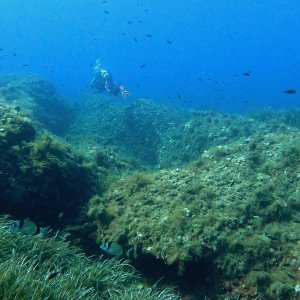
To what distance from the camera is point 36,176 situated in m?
8.16

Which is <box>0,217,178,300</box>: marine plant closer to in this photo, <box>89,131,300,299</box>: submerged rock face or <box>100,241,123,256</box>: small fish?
<box>100,241,123,256</box>: small fish

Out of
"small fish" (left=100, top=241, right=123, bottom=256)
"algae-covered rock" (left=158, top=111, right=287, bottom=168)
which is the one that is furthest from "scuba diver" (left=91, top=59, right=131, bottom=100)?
"small fish" (left=100, top=241, right=123, bottom=256)

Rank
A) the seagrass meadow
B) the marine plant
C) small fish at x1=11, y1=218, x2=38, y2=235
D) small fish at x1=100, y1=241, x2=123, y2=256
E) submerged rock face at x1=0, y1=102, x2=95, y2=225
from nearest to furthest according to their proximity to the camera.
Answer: the marine plant → the seagrass meadow → small fish at x1=11, y1=218, x2=38, y2=235 → small fish at x1=100, y1=241, x2=123, y2=256 → submerged rock face at x1=0, y1=102, x2=95, y2=225

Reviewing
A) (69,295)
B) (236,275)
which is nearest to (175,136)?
(236,275)

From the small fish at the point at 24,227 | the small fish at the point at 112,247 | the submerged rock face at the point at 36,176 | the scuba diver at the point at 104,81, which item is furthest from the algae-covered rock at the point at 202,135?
the small fish at the point at 24,227

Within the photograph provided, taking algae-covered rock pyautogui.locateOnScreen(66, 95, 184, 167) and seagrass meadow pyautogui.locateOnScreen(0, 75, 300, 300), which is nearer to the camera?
seagrass meadow pyautogui.locateOnScreen(0, 75, 300, 300)

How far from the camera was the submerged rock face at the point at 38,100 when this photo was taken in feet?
59.1

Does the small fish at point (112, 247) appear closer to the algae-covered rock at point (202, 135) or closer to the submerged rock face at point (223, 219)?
the submerged rock face at point (223, 219)

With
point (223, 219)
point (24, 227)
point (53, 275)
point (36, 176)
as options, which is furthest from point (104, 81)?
point (53, 275)

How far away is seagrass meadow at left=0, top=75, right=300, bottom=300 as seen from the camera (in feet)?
18.6

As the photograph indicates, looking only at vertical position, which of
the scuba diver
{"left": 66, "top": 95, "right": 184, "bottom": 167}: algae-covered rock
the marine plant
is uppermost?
the scuba diver

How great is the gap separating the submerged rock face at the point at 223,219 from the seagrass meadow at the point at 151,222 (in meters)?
0.02

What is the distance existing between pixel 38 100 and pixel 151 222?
16.8 m

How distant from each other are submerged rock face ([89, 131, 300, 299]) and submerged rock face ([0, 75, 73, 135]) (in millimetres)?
10256
